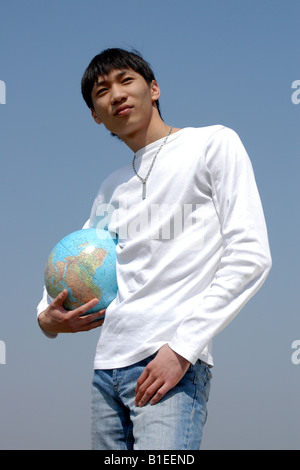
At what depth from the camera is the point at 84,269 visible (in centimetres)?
446

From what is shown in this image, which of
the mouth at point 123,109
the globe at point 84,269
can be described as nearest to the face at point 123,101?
the mouth at point 123,109

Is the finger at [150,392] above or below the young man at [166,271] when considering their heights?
below

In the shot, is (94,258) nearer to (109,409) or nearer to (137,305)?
(137,305)

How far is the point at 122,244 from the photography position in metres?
4.21

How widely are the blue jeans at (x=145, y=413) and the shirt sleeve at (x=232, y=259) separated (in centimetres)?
28

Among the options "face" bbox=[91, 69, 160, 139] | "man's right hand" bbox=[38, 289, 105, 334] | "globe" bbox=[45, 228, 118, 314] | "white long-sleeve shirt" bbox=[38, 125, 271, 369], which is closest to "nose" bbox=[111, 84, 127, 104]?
"face" bbox=[91, 69, 160, 139]

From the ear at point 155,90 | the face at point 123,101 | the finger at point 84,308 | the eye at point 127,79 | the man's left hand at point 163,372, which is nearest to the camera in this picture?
the man's left hand at point 163,372

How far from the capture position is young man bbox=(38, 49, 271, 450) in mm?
3406

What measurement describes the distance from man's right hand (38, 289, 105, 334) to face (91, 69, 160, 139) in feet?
4.30

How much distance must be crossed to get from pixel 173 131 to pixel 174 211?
80 cm

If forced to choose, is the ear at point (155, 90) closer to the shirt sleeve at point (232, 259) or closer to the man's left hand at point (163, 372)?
the shirt sleeve at point (232, 259)

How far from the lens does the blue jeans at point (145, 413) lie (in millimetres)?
3391

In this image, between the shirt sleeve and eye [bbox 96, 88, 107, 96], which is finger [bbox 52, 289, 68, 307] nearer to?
the shirt sleeve
